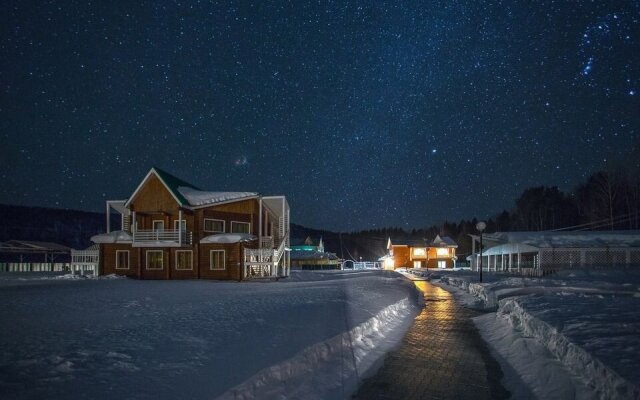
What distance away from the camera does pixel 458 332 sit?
39.1 feet

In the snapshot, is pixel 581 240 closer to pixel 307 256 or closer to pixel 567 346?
pixel 567 346

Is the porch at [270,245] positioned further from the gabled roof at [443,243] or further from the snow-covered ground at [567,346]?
the gabled roof at [443,243]

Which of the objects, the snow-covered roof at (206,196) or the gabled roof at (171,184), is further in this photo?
the snow-covered roof at (206,196)

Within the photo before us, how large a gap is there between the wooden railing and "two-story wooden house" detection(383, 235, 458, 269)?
62.0 metres

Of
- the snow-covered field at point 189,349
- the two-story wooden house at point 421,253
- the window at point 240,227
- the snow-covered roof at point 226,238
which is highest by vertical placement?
the window at point 240,227

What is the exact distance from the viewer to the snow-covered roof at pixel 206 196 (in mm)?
32906

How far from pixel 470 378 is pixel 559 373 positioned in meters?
1.52

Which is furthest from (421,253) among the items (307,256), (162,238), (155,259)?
(162,238)

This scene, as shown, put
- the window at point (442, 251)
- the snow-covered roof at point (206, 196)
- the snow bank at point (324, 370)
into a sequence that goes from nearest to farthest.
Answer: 1. the snow bank at point (324, 370)
2. the snow-covered roof at point (206, 196)
3. the window at point (442, 251)

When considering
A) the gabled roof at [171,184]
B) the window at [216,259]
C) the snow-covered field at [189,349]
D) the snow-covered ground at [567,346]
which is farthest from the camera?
the gabled roof at [171,184]

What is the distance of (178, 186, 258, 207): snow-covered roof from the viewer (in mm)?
32906

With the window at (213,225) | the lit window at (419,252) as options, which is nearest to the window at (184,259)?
the window at (213,225)

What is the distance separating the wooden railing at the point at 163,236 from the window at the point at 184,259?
1085 millimetres

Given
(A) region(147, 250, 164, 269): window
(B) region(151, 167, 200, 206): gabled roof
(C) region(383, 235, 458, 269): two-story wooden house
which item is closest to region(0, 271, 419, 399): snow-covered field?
(B) region(151, 167, 200, 206): gabled roof
